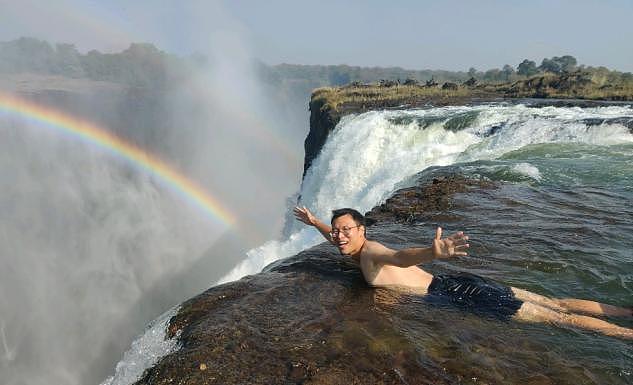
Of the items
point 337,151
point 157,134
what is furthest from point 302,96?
point 337,151

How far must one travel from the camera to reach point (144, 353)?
10.5 feet

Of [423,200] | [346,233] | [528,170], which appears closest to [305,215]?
[346,233]

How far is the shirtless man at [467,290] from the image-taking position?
353 centimetres

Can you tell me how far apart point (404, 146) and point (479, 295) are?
1407 cm

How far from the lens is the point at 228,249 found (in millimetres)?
40344

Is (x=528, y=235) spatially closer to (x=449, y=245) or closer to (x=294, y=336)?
(x=449, y=245)

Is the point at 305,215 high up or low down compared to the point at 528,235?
up

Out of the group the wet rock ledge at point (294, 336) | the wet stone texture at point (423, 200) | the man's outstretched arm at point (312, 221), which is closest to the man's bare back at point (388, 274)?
the wet rock ledge at point (294, 336)

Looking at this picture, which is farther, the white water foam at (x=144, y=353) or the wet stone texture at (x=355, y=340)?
the white water foam at (x=144, y=353)

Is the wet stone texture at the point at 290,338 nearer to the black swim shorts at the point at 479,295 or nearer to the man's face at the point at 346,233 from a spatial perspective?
the man's face at the point at 346,233

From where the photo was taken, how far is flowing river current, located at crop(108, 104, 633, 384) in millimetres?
2932

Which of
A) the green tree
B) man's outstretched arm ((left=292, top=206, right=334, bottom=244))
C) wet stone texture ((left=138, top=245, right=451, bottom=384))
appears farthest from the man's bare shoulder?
the green tree

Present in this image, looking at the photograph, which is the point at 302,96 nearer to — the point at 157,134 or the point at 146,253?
the point at 157,134

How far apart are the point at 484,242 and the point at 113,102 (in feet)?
313
